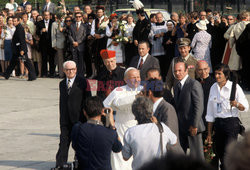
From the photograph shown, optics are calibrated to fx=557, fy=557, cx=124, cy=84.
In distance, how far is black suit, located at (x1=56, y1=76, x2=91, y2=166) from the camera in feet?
24.9

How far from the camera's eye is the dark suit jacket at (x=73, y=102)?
7.58 m

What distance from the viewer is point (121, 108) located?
693cm

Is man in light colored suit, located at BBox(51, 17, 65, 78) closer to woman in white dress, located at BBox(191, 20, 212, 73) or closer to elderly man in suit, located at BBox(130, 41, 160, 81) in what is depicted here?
woman in white dress, located at BBox(191, 20, 212, 73)

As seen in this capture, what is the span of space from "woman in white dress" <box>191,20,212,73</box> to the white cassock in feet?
25.6

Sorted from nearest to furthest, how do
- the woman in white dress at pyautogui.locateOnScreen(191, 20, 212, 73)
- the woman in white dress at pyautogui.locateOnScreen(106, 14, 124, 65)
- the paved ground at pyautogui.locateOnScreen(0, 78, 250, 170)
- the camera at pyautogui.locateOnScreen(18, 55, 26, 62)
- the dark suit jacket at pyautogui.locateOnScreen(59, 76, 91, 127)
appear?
the dark suit jacket at pyautogui.locateOnScreen(59, 76, 91, 127) < the paved ground at pyautogui.locateOnScreen(0, 78, 250, 170) < the woman in white dress at pyautogui.locateOnScreen(191, 20, 212, 73) < the woman in white dress at pyautogui.locateOnScreen(106, 14, 124, 65) < the camera at pyautogui.locateOnScreen(18, 55, 26, 62)

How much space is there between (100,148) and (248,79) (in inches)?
398

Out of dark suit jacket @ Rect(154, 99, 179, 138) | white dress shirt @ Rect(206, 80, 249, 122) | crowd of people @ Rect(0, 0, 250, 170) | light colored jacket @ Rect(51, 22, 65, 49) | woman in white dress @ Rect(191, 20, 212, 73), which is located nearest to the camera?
crowd of people @ Rect(0, 0, 250, 170)

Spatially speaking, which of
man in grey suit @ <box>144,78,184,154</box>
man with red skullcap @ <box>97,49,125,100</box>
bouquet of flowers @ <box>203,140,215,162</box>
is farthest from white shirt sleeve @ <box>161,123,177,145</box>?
man with red skullcap @ <box>97,49,125,100</box>

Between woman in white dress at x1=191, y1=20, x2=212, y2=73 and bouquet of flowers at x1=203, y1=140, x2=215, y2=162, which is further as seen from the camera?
woman in white dress at x1=191, y1=20, x2=212, y2=73

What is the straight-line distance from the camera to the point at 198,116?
22.8ft

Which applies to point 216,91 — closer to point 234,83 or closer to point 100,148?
point 234,83

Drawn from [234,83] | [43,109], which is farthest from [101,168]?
[43,109]

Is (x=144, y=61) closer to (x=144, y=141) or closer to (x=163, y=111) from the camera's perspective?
(x=163, y=111)

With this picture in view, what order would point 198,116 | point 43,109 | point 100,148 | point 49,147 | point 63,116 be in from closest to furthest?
point 100,148
point 198,116
point 63,116
point 49,147
point 43,109
